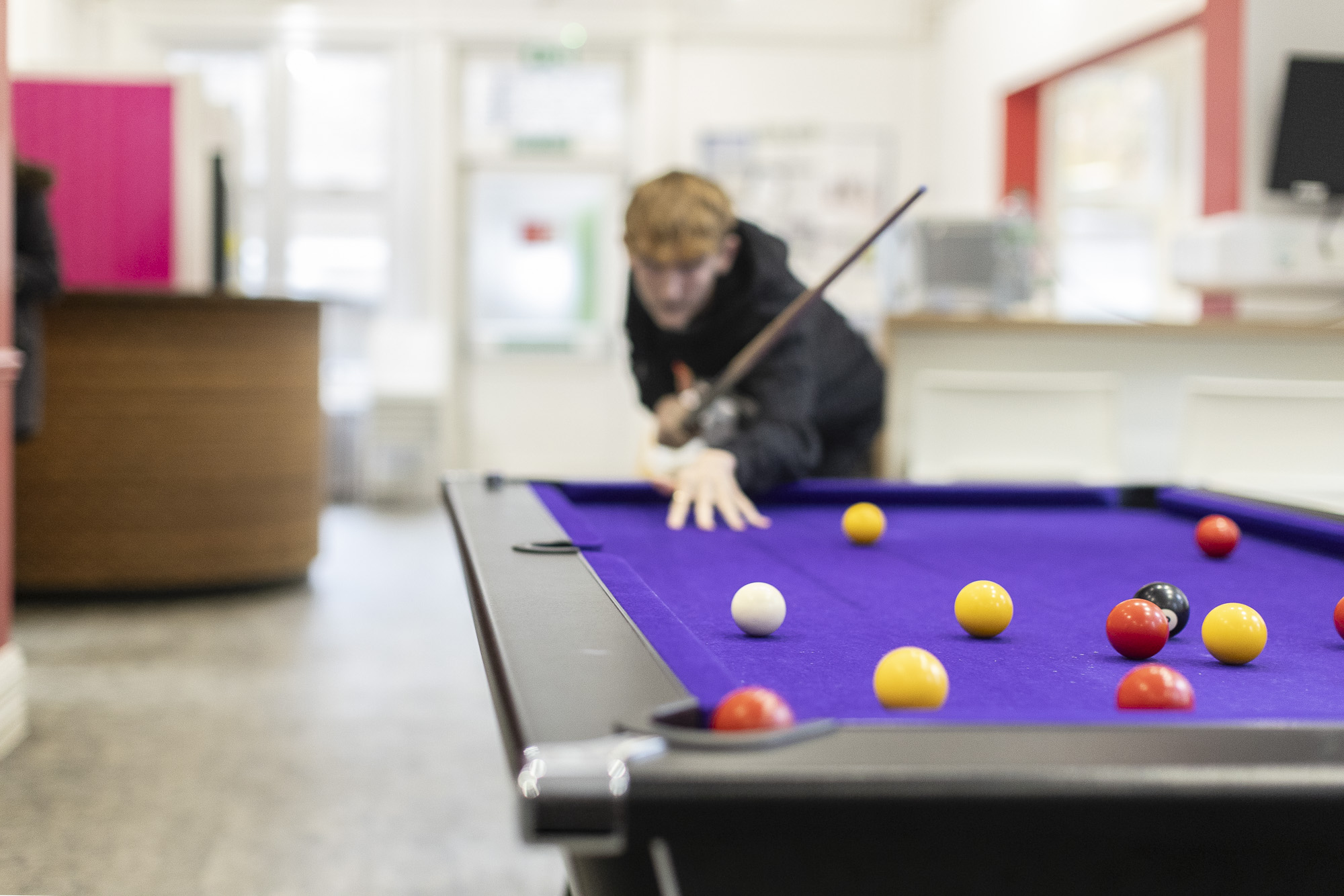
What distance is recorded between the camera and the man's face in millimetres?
2176

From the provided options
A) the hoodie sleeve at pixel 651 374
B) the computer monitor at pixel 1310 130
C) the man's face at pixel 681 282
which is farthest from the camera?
the computer monitor at pixel 1310 130

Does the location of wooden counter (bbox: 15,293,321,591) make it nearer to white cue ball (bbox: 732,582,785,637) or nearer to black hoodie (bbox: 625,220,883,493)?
black hoodie (bbox: 625,220,883,493)

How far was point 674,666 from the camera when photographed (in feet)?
2.61

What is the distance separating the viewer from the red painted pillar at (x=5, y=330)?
243 cm

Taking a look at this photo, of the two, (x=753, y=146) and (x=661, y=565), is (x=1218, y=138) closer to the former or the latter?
(x=753, y=146)

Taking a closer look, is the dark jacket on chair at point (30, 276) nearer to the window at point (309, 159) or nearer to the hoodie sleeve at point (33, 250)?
the hoodie sleeve at point (33, 250)

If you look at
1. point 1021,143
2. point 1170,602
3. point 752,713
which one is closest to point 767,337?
point 1170,602

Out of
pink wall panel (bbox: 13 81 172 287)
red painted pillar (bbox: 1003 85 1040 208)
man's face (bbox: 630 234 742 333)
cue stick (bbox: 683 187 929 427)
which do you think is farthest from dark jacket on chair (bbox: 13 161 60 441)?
red painted pillar (bbox: 1003 85 1040 208)

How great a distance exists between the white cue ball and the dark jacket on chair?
8.69ft

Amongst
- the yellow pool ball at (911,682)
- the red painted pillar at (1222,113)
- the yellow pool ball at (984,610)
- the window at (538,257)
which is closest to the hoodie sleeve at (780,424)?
the yellow pool ball at (984,610)

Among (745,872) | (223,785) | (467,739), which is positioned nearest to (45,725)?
(223,785)

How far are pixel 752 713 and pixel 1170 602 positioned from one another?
61cm

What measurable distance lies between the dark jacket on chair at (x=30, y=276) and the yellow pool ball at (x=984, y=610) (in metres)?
2.77

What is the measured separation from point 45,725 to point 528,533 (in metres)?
1.75
